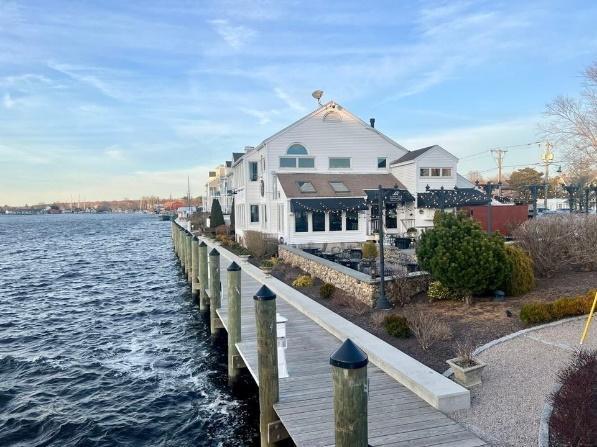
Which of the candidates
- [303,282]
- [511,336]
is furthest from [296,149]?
[511,336]

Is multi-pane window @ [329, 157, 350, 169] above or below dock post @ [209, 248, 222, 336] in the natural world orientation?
above

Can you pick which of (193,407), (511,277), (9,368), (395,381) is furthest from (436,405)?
(9,368)

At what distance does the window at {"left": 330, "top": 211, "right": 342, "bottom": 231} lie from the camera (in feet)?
92.7

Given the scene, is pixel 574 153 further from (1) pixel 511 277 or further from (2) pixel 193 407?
(2) pixel 193 407

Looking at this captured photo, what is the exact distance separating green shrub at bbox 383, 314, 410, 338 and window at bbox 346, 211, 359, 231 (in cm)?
1738

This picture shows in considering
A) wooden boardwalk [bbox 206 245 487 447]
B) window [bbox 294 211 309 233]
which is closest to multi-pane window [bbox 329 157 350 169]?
window [bbox 294 211 309 233]

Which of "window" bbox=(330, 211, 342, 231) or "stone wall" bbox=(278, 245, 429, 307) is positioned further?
"window" bbox=(330, 211, 342, 231)

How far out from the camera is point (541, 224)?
1661cm

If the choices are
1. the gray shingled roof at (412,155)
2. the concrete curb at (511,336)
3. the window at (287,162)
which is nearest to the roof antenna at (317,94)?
the window at (287,162)

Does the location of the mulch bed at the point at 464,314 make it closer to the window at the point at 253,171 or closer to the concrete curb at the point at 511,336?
the concrete curb at the point at 511,336

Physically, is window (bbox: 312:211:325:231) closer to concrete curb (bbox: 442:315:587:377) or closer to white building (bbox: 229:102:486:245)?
white building (bbox: 229:102:486:245)

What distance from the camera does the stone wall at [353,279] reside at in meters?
14.6

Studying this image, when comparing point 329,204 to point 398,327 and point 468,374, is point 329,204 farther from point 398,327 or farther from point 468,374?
point 468,374

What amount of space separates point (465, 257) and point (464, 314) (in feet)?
5.46
